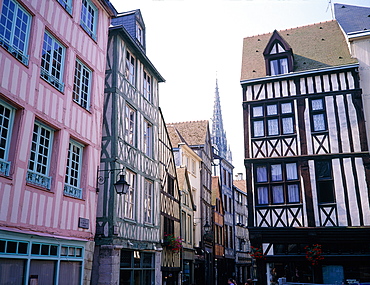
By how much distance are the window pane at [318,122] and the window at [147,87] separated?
6928 millimetres

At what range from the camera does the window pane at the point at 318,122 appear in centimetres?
1697

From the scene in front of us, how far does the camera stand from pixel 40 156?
28.1 feet

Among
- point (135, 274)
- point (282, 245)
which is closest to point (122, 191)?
point (135, 274)

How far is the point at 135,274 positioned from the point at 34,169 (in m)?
5.92

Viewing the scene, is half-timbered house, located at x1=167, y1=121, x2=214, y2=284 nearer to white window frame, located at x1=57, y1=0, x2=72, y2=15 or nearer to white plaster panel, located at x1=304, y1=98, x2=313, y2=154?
white plaster panel, located at x1=304, y1=98, x2=313, y2=154

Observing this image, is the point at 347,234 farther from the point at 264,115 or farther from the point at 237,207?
the point at 237,207

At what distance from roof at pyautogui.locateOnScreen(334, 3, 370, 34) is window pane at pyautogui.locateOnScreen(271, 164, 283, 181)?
6864mm

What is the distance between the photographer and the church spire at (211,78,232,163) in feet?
341

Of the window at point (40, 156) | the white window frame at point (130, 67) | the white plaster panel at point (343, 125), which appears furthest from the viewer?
the white plaster panel at point (343, 125)

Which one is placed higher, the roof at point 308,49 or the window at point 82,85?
the roof at point 308,49

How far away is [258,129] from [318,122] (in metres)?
2.48

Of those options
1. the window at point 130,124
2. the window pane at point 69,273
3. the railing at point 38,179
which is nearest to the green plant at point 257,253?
the window at point 130,124

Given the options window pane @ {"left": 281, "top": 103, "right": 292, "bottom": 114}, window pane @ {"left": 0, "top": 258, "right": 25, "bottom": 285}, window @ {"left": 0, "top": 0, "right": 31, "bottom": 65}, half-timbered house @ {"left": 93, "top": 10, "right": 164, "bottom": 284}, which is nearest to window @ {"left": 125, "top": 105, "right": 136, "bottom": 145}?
half-timbered house @ {"left": 93, "top": 10, "right": 164, "bottom": 284}

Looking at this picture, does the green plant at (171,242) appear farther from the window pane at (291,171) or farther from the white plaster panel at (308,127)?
the white plaster panel at (308,127)
